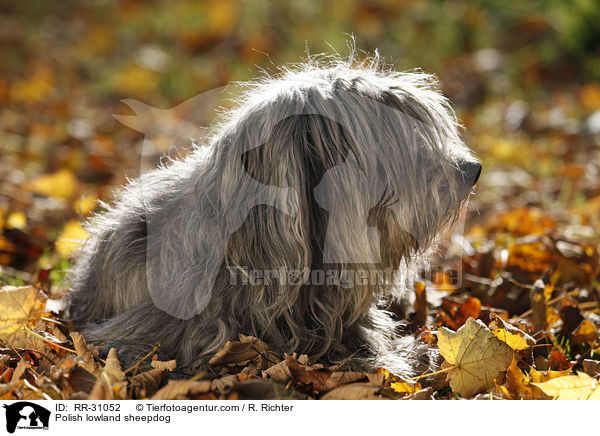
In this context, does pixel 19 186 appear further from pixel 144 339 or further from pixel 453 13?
pixel 453 13

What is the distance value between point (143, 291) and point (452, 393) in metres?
1.42

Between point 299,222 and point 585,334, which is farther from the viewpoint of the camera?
point 585,334

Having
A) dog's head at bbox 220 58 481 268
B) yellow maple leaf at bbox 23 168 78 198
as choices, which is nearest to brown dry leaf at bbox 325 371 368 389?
dog's head at bbox 220 58 481 268

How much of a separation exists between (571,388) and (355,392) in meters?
0.83

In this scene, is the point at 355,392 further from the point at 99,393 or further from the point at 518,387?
the point at 99,393

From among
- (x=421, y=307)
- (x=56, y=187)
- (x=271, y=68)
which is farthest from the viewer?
(x=56, y=187)

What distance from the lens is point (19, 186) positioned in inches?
205

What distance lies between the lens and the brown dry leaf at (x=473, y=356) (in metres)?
2.47

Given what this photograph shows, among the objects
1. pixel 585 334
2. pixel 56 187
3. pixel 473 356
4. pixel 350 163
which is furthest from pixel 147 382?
pixel 56 187

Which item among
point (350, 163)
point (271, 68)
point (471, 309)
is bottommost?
point (471, 309)

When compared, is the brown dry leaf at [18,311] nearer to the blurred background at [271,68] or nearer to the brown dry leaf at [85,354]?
the brown dry leaf at [85,354]

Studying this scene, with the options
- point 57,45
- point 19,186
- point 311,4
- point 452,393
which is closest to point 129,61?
point 57,45
